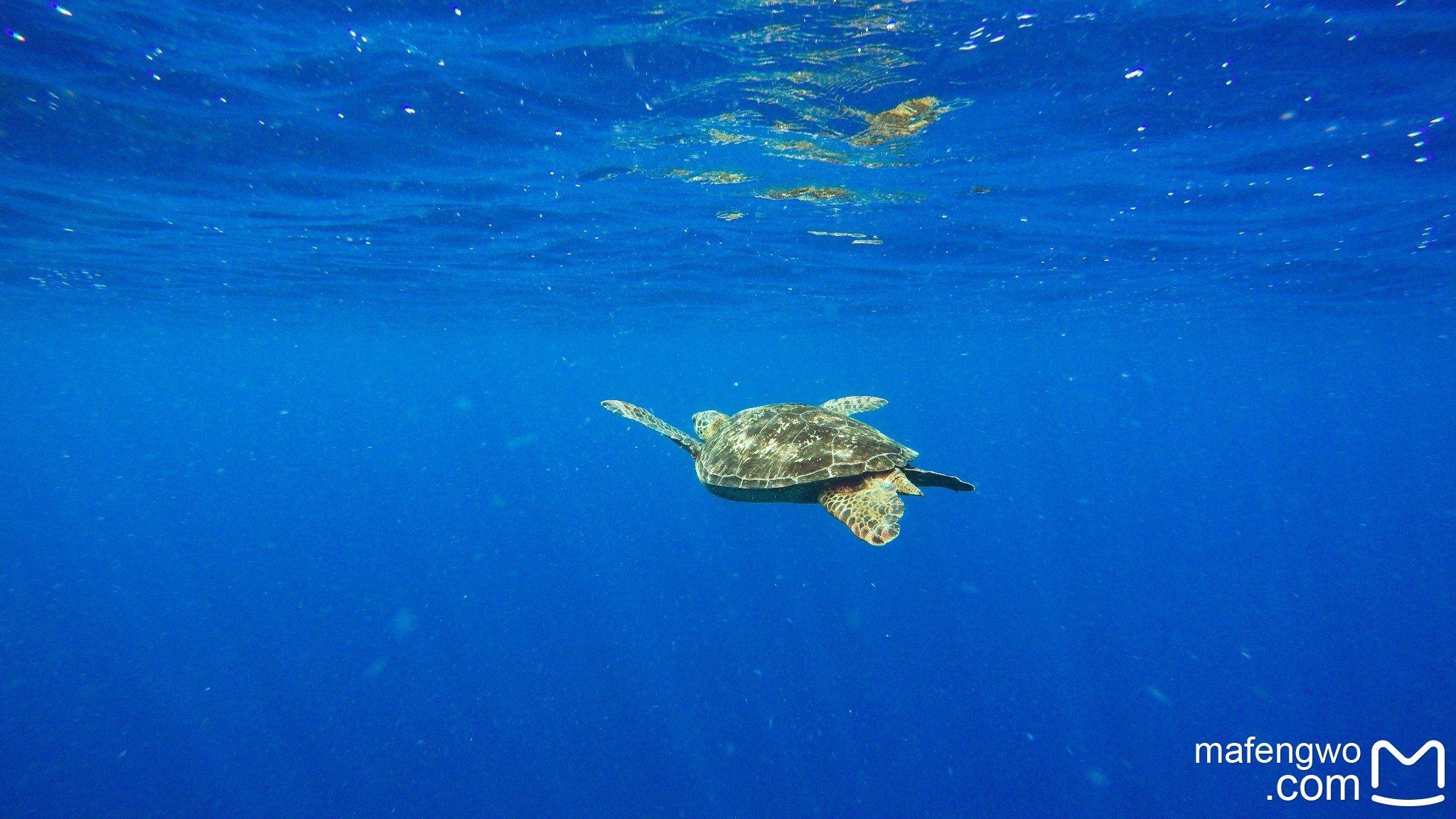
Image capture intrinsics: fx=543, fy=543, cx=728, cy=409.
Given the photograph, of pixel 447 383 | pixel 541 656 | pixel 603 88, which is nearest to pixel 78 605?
pixel 541 656

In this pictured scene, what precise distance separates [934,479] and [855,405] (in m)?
4.11

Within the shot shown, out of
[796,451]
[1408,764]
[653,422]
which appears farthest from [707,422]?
[1408,764]

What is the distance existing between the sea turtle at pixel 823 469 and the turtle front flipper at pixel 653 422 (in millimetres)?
1350

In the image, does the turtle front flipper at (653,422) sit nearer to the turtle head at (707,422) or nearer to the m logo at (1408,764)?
the turtle head at (707,422)

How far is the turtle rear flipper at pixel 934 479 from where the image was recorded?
7105 mm

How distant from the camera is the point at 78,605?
20297 mm

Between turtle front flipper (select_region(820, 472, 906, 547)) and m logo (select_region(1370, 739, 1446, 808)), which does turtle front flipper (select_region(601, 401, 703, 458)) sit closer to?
turtle front flipper (select_region(820, 472, 906, 547))

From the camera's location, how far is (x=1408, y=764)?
12.7m

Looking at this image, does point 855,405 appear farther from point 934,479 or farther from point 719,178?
point 719,178

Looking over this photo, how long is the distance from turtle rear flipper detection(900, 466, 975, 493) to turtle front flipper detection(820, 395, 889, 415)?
3.51 metres

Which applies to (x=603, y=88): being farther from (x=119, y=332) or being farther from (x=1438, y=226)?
(x=119, y=332)

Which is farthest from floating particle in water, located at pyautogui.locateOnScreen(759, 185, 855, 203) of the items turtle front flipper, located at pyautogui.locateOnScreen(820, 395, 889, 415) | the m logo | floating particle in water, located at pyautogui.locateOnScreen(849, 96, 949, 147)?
the m logo

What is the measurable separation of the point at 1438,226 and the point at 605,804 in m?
26.8

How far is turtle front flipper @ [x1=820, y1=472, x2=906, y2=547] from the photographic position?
6.29m
